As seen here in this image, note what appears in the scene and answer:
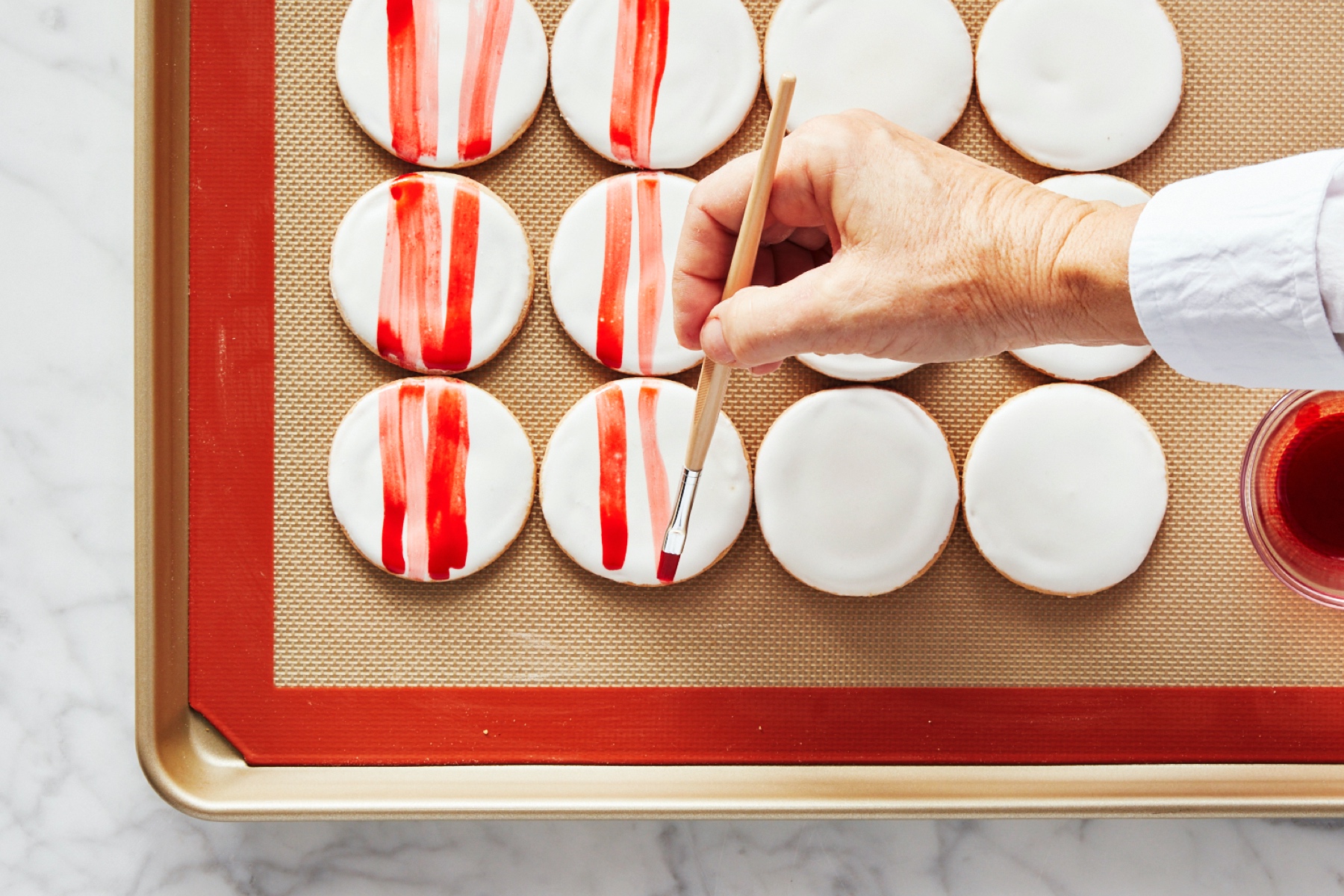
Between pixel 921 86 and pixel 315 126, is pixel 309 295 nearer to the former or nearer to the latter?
pixel 315 126

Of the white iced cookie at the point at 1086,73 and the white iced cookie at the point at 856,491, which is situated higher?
the white iced cookie at the point at 1086,73

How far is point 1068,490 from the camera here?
67cm

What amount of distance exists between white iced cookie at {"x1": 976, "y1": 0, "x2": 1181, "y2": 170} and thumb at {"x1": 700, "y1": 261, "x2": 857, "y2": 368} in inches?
11.3

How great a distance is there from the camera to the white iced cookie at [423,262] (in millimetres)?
677

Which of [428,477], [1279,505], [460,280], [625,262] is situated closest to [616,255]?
[625,262]

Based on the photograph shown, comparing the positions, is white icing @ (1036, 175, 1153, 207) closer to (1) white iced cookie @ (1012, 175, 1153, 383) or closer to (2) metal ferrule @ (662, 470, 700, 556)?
(1) white iced cookie @ (1012, 175, 1153, 383)

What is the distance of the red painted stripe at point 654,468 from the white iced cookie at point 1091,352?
29 cm

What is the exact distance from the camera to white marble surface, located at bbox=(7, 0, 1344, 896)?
0.72 m

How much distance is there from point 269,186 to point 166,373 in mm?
167

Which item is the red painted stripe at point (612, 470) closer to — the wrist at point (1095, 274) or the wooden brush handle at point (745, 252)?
the wooden brush handle at point (745, 252)

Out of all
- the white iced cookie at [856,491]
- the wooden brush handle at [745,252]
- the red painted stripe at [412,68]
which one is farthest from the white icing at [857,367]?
the red painted stripe at [412,68]

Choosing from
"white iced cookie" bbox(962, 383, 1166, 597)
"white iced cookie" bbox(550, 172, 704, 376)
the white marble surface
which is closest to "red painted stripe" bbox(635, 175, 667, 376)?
"white iced cookie" bbox(550, 172, 704, 376)

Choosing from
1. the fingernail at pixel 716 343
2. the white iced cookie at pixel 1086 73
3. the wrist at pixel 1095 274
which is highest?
the white iced cookie at pixel 1086 73

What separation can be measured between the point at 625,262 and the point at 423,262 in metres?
0.16
